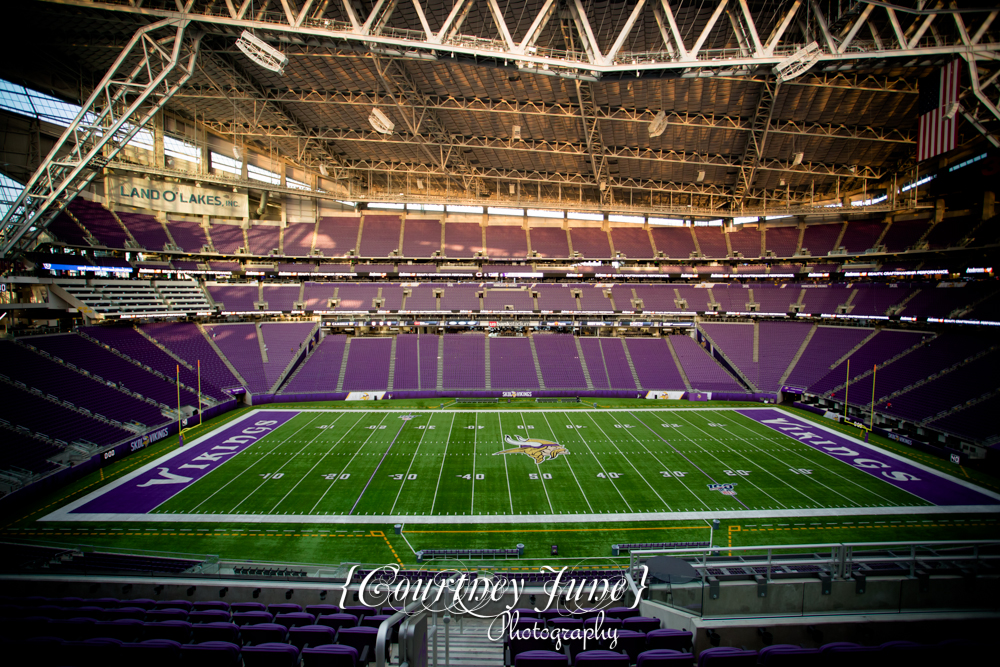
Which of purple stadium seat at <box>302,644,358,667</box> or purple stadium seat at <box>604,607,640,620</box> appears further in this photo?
purple stadium seat at <box>604,607,640,620</box>

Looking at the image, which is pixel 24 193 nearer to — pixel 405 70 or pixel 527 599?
pixel 405 70

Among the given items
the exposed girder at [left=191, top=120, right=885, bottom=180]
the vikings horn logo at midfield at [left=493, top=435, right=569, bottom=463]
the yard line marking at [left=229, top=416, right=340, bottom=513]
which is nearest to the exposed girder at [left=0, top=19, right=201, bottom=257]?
the exposed girder at [left=191, top=120, right=885, bottom=180]

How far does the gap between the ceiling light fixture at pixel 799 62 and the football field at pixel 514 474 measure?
1749 centimetres

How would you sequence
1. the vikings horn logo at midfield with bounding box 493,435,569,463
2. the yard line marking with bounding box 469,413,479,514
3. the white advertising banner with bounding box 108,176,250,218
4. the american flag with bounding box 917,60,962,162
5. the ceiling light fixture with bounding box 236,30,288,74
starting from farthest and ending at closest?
the white advertising banner with bounding box 108,176,250,218
the vikings horn logo at midfield with bounding box 493,435,569,463
the american flag with bounding box 917,60,962,162
the ceiling light fixture with bounding box 236,30,288,74
the yard line marking with bounding box 469,413,479,514

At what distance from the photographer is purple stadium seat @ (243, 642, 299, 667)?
14.6 ft

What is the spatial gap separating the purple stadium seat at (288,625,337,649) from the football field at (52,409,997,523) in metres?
9.57

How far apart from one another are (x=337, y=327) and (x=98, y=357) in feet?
52.7

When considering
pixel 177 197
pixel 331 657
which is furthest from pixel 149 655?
pixel 177 197

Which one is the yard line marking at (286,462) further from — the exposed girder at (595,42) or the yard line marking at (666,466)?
the exposed girder at (595,42)

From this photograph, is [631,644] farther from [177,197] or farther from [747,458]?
[177,197]

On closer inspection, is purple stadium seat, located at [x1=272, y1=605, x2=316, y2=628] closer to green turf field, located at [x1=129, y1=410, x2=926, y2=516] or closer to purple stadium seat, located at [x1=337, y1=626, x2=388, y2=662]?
purple stadium seat, located at [x1=337, y1=626, x2=388, y2=662]

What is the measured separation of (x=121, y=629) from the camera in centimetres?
511

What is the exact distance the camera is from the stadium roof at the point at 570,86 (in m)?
18.6

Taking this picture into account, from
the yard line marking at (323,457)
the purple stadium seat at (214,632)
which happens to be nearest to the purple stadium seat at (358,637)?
the purple stadium seat at (214,632)
